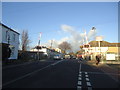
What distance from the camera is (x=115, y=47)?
92.8 meters

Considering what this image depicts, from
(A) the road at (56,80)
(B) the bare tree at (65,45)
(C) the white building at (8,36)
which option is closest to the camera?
(A) the road at (56,80)

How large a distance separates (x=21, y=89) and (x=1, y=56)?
20753 millimetres

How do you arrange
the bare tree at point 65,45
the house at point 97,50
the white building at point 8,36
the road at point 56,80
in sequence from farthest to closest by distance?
the bare tree at point 65,45 → the house at point 97,50 → the white building at point 8,36 → the road at point 56,80

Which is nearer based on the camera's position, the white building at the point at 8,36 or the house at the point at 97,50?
the white building at the point at 8,36

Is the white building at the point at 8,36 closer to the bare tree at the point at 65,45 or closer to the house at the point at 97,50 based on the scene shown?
the house at the point at 97,50

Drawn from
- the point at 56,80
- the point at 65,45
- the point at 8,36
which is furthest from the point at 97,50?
the point at 65,45

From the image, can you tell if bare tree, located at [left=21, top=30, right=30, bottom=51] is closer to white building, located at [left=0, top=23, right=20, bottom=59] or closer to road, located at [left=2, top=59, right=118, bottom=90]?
white building, located at [left=0, top=23, right=20, bottom=59]

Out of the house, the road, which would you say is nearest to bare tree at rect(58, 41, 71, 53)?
the house

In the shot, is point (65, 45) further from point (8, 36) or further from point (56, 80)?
point (56, 80)

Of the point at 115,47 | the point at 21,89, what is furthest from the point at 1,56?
the point at 115,47

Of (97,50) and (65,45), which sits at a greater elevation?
(65,45)

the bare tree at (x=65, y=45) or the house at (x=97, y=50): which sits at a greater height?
the bare tree at (x=65, y=45)

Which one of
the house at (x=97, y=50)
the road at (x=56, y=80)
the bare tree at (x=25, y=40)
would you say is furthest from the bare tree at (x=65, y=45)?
the road at (x=56, y=80)

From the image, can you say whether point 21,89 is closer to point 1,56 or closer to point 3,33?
point 1,56
